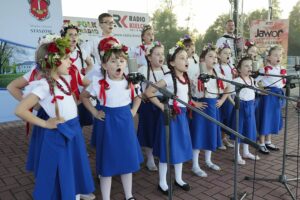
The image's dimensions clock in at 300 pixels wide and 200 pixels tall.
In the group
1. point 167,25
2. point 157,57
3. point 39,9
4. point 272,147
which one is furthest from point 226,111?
point 167,25

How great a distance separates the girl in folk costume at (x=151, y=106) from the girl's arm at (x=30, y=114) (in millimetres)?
1557

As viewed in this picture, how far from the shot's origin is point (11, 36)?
6707mm

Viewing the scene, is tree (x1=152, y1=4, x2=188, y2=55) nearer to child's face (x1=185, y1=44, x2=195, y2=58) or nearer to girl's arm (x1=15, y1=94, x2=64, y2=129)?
child's face (x1=185, y1=44, x2=195, y2=58)

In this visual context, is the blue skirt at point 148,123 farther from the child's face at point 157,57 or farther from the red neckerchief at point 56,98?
the red neckerchief at point 56,98

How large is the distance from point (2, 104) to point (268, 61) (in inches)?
219

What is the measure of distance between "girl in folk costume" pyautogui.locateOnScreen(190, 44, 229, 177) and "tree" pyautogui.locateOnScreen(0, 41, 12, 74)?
4609 mm

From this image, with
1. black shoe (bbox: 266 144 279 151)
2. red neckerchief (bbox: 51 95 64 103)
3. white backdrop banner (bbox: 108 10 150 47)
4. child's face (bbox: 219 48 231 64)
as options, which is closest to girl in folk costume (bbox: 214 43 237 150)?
child's face (bbox: 219 48 231 64)

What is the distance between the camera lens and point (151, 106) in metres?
3.84

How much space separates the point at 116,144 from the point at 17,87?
1031mm

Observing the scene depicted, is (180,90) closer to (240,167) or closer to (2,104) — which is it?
(240,167)

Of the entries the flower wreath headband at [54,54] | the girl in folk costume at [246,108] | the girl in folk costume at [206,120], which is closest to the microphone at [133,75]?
the flower wreath headband at [54,54]

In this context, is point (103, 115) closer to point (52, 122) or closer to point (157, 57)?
point (52, 122)

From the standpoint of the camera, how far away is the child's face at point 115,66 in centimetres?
280

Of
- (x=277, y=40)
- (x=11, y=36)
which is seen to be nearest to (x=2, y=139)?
(x=11, y=36)
